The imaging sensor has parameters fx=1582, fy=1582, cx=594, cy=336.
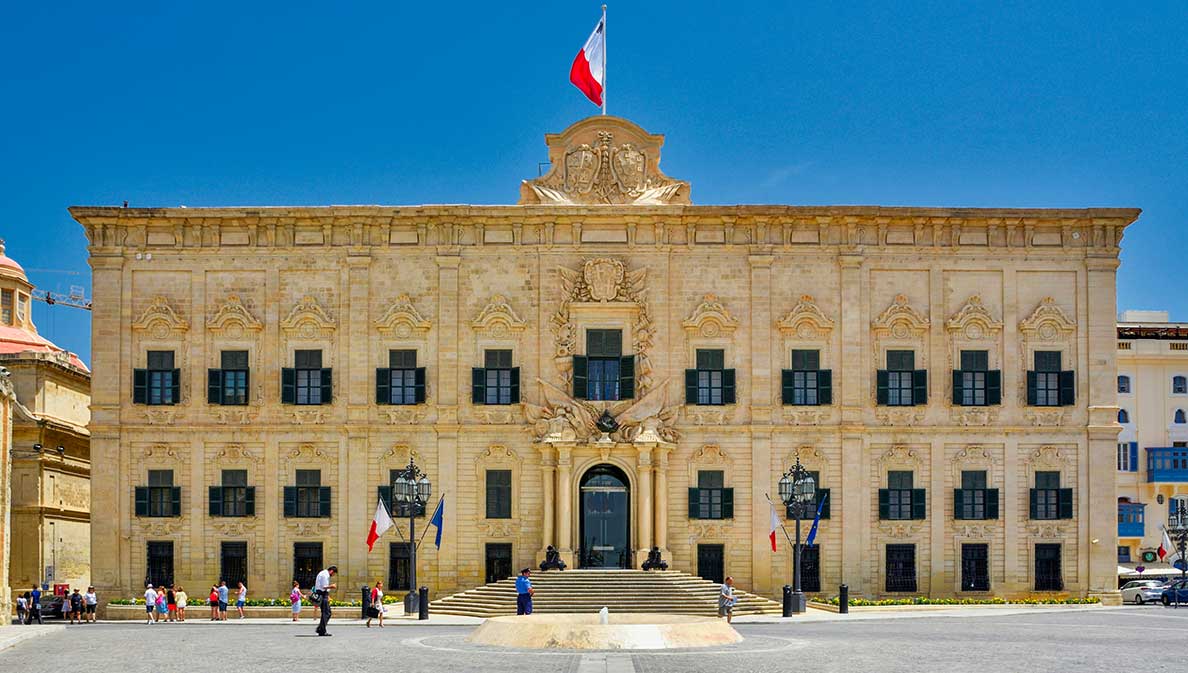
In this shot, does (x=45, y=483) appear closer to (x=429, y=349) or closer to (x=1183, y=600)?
(x=429, y=349)

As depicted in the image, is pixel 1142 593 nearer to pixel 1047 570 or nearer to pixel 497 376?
pixel 1047 570

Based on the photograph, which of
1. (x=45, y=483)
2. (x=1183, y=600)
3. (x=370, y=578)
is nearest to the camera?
(x=370, y=578)

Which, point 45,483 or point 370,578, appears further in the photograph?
point 45,483

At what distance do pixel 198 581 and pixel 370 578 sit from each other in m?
5.62

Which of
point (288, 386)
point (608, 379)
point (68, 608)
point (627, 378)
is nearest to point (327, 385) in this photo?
point (288, 386)

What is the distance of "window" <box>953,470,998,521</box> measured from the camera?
52.0 m

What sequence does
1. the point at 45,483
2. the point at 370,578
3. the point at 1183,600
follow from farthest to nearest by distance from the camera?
the point at 45,483
the point at 1183,600
the point at 370,578

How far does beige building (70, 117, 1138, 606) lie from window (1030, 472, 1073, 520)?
7 centimetres

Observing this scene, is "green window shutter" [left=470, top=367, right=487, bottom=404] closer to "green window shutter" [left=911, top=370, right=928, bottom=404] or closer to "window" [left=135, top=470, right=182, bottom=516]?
"window" [left=135, top=470, right=182, bottom=516]

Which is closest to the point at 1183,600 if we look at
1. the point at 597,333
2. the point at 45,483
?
the point at 597,333

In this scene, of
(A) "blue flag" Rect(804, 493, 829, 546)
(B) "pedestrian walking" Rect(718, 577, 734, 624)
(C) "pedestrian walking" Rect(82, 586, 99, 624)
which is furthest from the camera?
(A) "blue flag" Rect(804, 493, 829, 546)

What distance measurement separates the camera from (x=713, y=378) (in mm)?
51812

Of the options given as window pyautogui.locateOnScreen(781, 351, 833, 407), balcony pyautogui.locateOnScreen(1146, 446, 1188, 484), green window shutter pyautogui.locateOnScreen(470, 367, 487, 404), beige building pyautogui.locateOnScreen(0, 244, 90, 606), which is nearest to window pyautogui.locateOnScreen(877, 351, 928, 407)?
window pyautogui.locateOnScreen(781, 351, 833, 407)

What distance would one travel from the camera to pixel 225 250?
5247 centimetres
